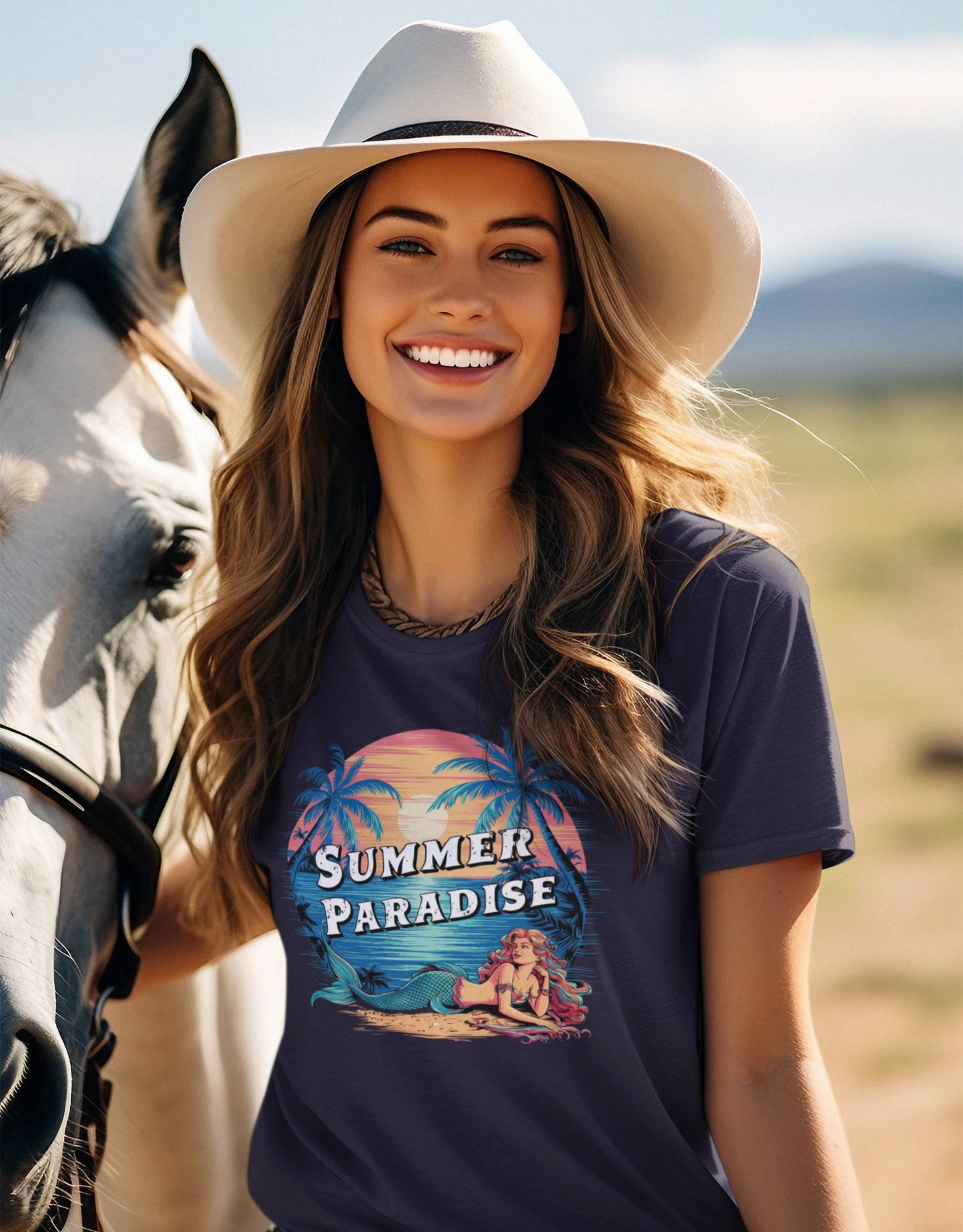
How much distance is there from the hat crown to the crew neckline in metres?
0.56

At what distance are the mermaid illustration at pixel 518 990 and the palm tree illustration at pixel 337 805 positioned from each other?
0.17 metres

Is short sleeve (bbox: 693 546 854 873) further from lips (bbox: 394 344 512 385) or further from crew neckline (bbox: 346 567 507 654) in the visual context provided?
lips (bbox: 394 344 512 385)

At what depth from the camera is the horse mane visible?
4.86 ft

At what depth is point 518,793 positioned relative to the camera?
4.13 feet

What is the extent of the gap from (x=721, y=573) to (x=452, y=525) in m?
0.37

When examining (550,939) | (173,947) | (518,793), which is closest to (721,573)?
(518,793)

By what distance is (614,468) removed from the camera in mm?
1455

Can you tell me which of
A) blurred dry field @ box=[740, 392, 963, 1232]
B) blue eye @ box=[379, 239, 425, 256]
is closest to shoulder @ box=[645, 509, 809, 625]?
blurred dry field @ box=[740, 392, 963, 1232]

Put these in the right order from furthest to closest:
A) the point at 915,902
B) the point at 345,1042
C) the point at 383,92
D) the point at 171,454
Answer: the point at 915,902 → the point at 171,454 → the point at 383,92 → the point at 345,1042

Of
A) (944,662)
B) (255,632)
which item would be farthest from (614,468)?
(944,662)

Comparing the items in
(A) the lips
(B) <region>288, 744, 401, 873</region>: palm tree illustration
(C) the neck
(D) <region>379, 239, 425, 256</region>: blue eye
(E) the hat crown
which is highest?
(E) the hat crown

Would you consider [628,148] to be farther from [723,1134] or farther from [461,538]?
[723,1134]

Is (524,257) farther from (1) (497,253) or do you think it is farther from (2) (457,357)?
(2) (457,357)

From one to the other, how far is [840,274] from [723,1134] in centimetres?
7930
